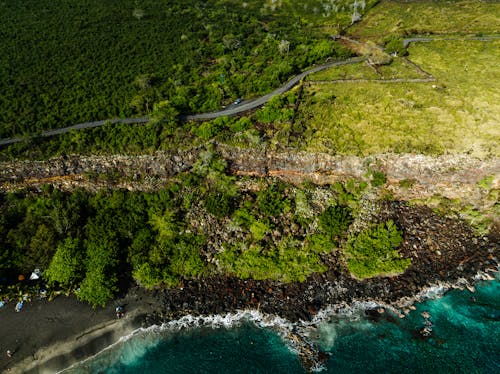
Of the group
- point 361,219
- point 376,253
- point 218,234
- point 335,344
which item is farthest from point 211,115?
point 335,344

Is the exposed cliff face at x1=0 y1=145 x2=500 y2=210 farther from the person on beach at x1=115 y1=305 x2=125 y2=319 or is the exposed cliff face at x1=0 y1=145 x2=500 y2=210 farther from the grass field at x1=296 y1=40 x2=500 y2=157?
the person on beach at x1=115 y1=305 x2=125 y2=319

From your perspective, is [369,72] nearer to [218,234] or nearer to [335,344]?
[218,234]

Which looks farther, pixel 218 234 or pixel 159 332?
pixel 218 234

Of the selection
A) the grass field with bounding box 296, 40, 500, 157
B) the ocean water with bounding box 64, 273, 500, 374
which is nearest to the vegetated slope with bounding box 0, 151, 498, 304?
the ocean water with bounding box 64, 273, 500, 374

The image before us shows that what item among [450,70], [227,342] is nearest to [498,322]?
[227,342]

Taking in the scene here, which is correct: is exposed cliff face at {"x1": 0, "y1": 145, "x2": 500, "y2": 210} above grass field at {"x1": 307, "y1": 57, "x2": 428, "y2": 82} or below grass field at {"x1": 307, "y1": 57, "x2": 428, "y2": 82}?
below

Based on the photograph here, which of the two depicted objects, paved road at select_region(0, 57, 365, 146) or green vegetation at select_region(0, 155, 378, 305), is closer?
green vegetation at select_region(0, 155, 378, 305)

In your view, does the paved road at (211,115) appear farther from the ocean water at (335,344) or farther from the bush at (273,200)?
the ocean water at (335,344)
